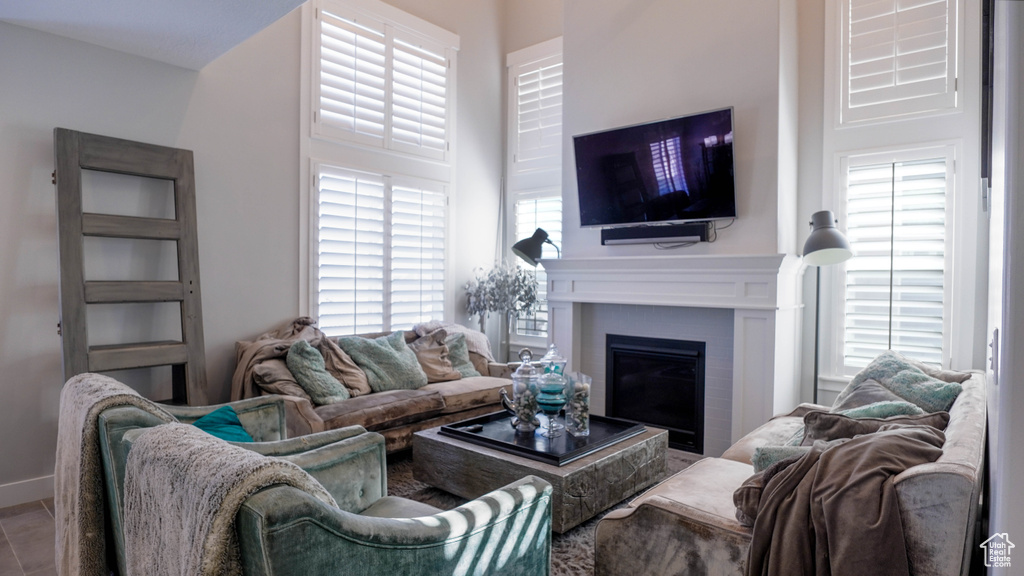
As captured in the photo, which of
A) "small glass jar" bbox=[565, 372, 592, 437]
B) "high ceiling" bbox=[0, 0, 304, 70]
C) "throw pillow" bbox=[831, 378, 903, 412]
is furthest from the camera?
"small glass jar" bbox=[565, 372, 592, 437]

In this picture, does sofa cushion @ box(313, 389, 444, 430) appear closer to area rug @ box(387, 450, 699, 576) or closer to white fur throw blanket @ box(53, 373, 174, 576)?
area rug @ box(387, 450, 699, 576)

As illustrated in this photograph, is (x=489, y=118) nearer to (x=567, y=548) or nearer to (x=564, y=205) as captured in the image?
(x=564, y=205)

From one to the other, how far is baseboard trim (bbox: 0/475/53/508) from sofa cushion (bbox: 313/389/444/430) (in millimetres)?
1500

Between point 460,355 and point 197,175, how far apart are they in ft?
7.41

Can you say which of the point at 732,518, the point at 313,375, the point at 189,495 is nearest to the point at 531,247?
the point at 313,375

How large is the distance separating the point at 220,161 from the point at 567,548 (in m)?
3.29

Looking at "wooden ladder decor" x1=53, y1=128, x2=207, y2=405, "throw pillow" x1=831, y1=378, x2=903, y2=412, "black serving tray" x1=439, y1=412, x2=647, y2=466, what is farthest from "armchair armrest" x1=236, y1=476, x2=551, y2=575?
"wooden ladder decor" x1=53, y1=128, x2=207, y2=405

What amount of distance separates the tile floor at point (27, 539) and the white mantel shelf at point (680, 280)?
3410mm

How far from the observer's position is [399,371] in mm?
4074

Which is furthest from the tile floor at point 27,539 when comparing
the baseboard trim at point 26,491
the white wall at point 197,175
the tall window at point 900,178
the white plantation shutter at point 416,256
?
the tall window at point 900,178

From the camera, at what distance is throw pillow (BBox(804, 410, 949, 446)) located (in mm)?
1933

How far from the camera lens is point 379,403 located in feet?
11.8

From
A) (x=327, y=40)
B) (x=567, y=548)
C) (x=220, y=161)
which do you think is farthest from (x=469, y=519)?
(x=327, y=40)

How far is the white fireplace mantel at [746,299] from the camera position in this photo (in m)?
3.62
